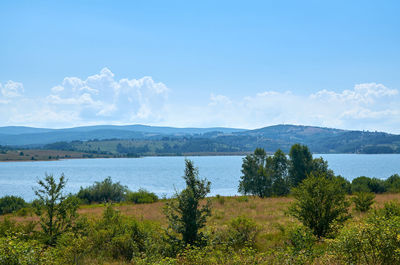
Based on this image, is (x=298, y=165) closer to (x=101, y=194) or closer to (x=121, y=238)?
(x=101, y=194)

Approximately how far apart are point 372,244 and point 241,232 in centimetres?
899

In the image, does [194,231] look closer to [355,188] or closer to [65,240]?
[65,240]

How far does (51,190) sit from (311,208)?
1271 centimetres

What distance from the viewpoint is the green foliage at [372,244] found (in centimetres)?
921

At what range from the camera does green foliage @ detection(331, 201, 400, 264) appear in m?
9.21

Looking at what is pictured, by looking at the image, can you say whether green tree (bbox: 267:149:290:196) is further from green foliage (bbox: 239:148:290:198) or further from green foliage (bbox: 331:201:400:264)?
green foliage (bbox: 331:201:400:264)

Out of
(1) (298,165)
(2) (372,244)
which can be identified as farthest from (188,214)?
(1) (298,165)

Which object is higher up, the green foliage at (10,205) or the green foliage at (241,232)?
the green foliage at (241,232)

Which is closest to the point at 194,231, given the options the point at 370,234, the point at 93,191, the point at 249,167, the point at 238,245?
the point at 238,245

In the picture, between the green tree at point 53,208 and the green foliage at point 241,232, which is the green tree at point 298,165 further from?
the green tree at point 53,208

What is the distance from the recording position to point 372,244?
9398 mm

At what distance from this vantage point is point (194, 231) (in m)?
14.6

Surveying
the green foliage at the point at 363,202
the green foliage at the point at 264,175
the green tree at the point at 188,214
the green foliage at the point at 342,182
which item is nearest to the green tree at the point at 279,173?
the green foliage at the point at 264,175

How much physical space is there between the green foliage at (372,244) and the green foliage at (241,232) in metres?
7.25
